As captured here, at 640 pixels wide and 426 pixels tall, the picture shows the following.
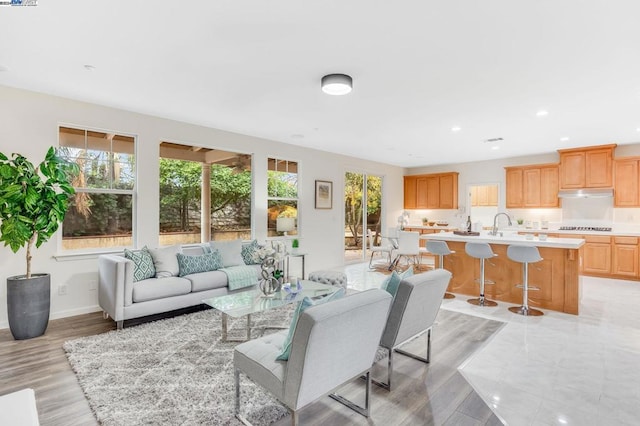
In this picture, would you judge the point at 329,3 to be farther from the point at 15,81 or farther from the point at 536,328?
the point at 536,328

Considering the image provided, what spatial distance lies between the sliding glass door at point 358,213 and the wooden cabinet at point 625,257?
15.8ft

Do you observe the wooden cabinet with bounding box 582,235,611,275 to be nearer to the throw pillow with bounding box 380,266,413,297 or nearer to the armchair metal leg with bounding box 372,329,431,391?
the armchair metal leg with bounding box 372,329,431,391

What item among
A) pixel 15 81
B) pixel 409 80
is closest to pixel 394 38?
pixel 409 80

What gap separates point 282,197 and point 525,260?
163 inches

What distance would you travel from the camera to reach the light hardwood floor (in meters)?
2.06

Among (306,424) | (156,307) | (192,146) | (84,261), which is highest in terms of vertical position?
(192,146)

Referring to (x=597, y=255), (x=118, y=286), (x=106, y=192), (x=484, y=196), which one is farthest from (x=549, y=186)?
(x=106, y=192)

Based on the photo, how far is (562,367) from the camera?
9.00ft

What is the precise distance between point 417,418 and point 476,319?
2303 mm

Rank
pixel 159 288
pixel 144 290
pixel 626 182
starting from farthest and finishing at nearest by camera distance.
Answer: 1. pixel 626 182
2. pixel 159 288
3. pixel 144 290

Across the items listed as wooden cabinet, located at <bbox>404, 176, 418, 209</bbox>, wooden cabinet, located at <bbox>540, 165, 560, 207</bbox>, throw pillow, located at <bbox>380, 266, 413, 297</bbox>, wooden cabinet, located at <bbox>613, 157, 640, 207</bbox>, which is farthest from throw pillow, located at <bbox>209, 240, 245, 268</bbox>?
wooden cabinet, located at <bbox>613, 157, 640, 207</bbox>

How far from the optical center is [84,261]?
4090 mm

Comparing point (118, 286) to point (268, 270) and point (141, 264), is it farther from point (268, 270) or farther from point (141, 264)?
point (268, 270)

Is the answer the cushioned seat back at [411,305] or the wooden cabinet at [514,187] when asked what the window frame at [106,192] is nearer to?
the cushioned seat back at [411,305]
